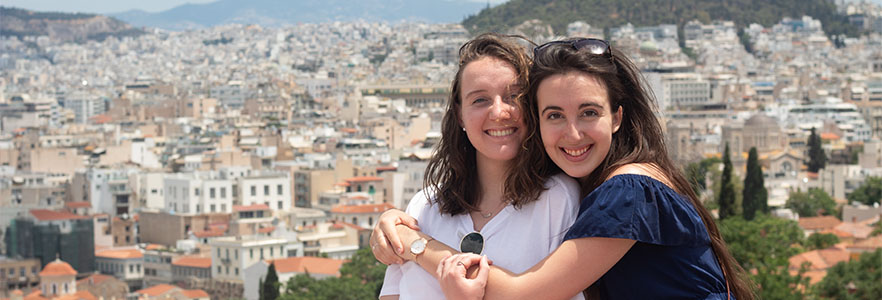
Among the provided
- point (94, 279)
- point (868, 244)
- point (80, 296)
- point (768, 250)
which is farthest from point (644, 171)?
point (94, 279)

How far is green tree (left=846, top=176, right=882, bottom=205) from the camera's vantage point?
22.3 metres

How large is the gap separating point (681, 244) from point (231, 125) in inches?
1460

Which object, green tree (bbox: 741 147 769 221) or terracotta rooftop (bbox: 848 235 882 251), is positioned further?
green tree (bbox: 741 147 769 221)

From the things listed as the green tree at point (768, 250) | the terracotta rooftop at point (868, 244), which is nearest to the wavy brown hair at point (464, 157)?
the green tree at point (768, 250)

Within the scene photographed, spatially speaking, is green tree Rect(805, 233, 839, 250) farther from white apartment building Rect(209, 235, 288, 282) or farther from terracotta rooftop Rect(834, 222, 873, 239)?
white apartment building Rect(209, 235, 288, 282)

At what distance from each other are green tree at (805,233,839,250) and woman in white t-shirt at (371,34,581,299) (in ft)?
46.7

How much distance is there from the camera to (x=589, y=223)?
1716 mm

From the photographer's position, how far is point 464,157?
6.60ft

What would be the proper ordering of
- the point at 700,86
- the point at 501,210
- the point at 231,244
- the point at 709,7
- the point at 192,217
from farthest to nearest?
the point at 709,7 → the point at 700,86 → the point at 192,217 → the point at 231,244 → the point at 501,210

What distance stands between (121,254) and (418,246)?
1928cm

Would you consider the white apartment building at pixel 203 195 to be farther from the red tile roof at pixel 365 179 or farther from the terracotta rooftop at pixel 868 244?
the terracotta rooftop at pixel 868 244

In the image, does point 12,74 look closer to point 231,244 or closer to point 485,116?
point 231,244

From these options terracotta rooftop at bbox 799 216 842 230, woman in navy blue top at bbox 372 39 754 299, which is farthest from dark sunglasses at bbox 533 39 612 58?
terracotta rooftop at bbox 799 216 842 230

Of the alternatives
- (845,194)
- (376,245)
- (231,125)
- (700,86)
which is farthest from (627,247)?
(700,86)
